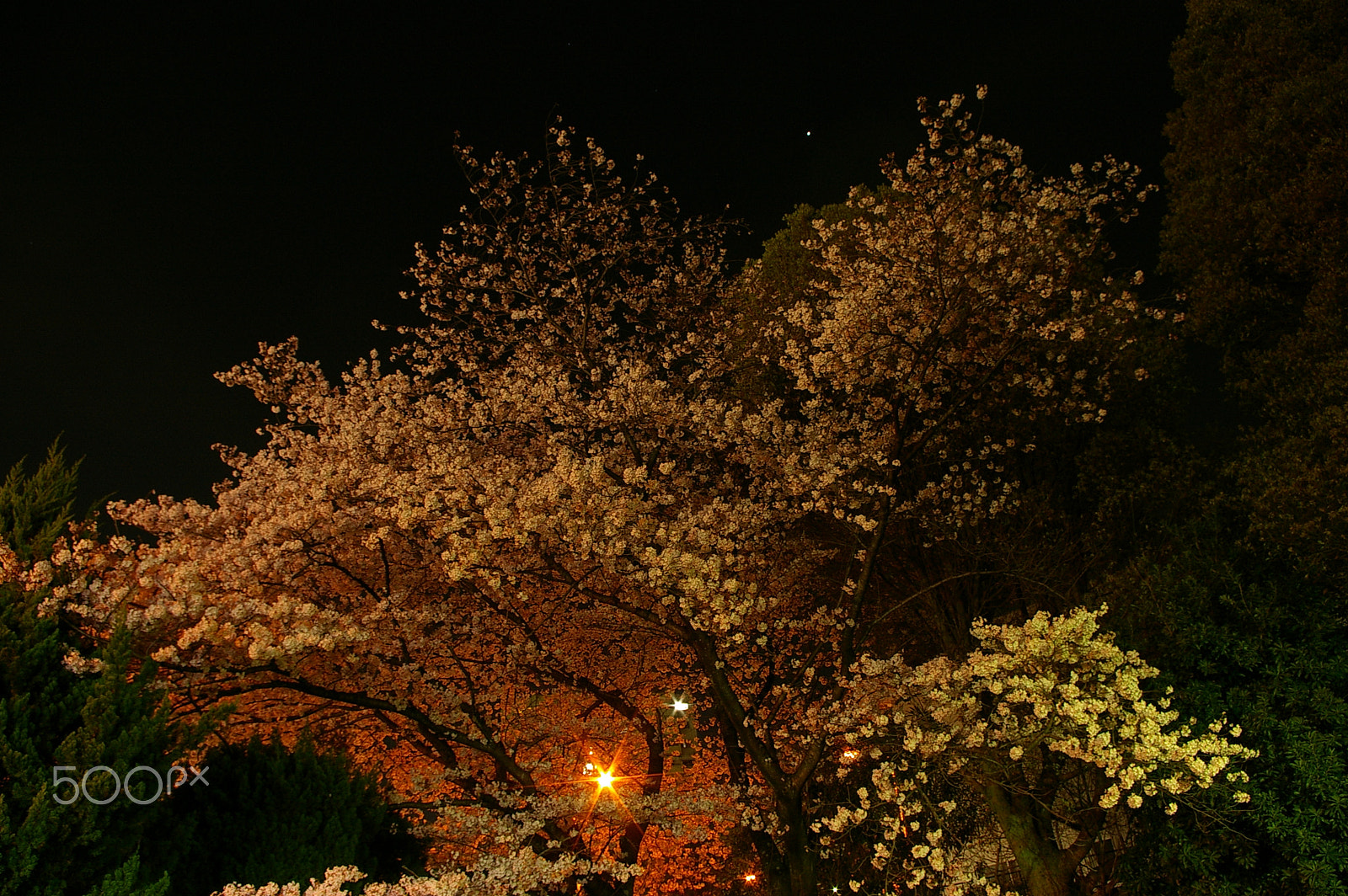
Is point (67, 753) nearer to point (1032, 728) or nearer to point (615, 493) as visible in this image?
point (615, 493)

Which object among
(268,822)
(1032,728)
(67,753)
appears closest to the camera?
(67,753)

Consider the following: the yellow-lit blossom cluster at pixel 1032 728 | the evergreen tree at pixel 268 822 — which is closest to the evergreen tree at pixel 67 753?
the evergreen tree at pixel 268 822

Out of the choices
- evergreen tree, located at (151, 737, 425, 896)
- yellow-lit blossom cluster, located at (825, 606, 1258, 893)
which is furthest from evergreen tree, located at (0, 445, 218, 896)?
yellow-lit blossom cluster, located at (825, 606, 1258, 893)

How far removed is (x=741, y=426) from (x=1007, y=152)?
4.99 metres

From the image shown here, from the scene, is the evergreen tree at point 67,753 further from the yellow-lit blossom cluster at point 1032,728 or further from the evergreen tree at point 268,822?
the yellow-lit blossom cluster at point 1032,728

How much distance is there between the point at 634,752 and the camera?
15000mm

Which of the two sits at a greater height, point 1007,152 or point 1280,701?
point 1007,152

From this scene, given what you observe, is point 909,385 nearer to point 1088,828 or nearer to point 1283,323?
point 1283,323

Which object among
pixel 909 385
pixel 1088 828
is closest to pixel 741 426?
pixel 909 385

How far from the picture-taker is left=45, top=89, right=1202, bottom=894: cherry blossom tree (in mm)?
7477

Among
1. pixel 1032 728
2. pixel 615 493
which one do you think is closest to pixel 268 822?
pixel 615 493

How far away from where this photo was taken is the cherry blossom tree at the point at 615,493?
7.48 m

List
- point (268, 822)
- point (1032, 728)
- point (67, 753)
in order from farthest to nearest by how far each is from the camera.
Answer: point (1032, 728) < point (268, 822) < point (67, 753)

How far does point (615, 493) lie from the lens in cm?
784
